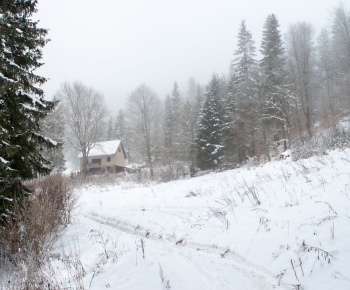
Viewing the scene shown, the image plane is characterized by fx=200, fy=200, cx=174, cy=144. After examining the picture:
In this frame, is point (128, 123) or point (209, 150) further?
point (128, 123)

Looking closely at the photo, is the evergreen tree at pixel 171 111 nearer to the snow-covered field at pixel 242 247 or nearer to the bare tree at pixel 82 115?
the bare tree at pixel 82 115

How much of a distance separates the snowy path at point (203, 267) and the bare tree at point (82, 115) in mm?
21365

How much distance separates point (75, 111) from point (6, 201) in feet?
69.5

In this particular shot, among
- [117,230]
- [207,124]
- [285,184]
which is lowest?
[117,230]

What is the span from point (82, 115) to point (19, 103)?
66.3 feet

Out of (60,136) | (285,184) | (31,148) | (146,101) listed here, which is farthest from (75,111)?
(285,184)

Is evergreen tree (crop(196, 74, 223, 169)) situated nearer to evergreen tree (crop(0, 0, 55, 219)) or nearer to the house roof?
evergreen tree (crop(0, 0, 55, 219))

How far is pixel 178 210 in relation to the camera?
626 centimetres

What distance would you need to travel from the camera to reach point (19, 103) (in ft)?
15.8

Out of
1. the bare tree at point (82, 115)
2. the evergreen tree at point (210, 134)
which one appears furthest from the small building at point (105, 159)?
the evergreen tree at point (210, 134)

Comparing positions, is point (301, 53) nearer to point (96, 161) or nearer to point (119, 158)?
point (119, 158)

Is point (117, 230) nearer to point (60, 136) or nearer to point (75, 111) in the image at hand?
point (75, 111)

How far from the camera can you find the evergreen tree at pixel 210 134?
867 inches

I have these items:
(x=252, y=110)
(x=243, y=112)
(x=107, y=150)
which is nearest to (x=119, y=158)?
(x=107, y=150)
